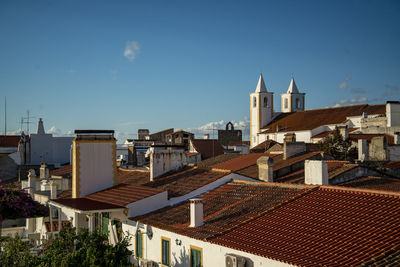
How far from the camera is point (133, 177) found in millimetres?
27016

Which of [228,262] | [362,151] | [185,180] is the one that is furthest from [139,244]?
[362,151]

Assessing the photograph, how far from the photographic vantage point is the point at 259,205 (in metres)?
16.2

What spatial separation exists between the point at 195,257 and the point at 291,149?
18398 millimetres

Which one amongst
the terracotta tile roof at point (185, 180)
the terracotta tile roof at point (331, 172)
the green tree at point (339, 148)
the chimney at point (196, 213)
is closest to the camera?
the chimney at point (196, 213)

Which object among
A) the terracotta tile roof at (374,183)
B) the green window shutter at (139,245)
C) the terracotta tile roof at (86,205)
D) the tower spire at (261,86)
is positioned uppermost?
the tower spire at (261,86)

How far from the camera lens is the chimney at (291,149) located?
103 feet

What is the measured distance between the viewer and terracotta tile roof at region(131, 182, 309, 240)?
15.1 m

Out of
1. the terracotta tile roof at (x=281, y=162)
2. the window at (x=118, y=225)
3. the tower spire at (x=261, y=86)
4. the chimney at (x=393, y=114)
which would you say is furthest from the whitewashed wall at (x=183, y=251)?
the tower spire at (x=261, y=86)

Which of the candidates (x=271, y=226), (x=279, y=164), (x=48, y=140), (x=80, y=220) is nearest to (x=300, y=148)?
(x=279, y=164)

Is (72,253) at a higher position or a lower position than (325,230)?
lower

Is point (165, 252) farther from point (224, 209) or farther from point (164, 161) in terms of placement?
point (164, 161)

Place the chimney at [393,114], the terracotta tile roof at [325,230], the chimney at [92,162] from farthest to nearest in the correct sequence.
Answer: the chimney at [393,114] → the chimney at [92,162] → the terracotta tile roof at [325,230]

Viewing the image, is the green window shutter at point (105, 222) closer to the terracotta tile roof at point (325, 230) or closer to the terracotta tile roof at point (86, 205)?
Result: the terracotta tile roof at point (86, 205)

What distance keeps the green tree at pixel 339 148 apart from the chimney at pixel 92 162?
67.7 ft
